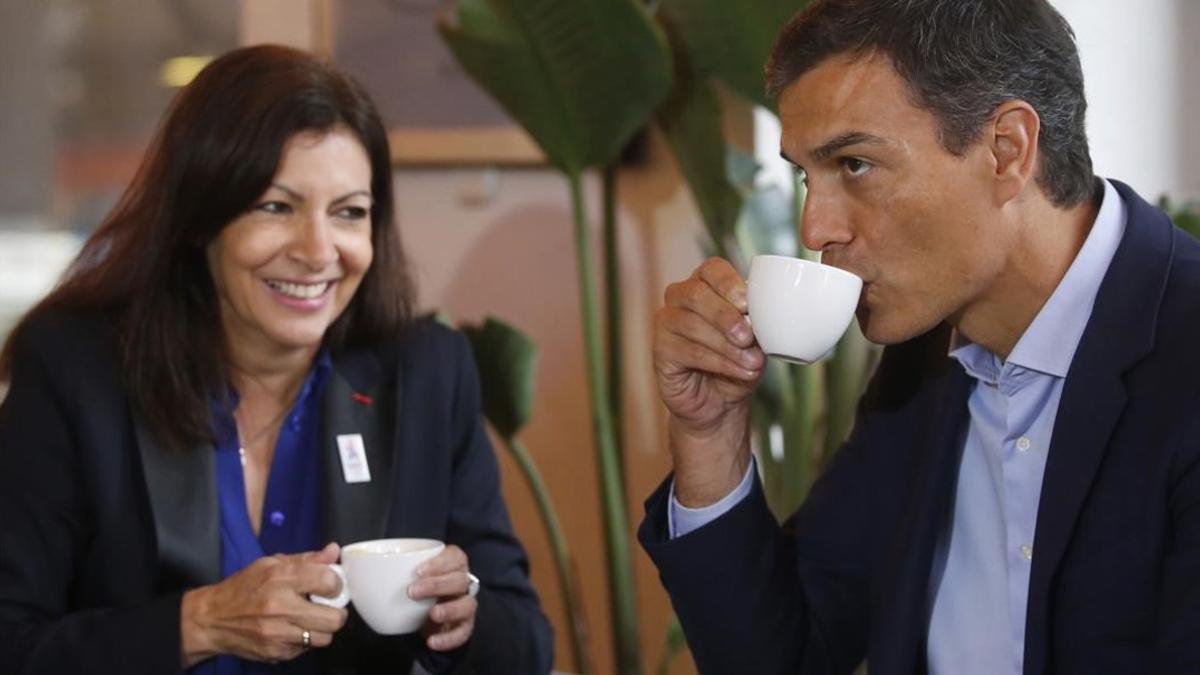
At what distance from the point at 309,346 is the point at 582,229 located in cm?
70

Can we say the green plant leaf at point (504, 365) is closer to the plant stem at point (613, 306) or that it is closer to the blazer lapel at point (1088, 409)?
the plant stem at point (613, 306)

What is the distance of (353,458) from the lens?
180 centimetres

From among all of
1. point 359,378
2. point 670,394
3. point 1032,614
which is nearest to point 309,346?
point 359,378

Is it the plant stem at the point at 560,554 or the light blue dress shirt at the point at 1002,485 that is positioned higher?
the light blue dress shirt at the point at 1002,485

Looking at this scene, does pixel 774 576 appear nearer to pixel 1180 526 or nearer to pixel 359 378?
pixel 1180 526

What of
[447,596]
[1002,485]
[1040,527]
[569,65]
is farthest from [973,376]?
[569,65]

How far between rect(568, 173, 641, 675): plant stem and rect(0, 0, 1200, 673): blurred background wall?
1.24 ft

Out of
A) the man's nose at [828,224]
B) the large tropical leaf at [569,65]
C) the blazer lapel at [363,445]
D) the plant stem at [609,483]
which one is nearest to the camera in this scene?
the man's nose at [828,224]

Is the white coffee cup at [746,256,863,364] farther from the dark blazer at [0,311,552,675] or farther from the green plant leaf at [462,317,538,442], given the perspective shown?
the green plant leaf at [462,317,538,442]

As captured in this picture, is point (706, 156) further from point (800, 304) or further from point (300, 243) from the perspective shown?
point (800, 304)

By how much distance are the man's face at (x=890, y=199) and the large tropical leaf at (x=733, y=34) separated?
2.72ft

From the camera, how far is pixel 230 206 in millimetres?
1803

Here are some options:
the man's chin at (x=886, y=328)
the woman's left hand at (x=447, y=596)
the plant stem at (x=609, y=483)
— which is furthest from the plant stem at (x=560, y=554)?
the man's chin at (x=886, y=328)

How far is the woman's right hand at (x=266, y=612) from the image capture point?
1.42m
